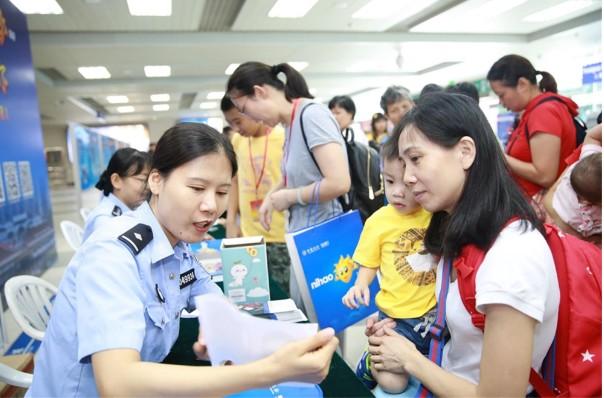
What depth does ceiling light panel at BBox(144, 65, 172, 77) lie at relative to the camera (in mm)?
8837

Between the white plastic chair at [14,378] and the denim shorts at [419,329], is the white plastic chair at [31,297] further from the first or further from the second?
the denim shorts at [419,329]

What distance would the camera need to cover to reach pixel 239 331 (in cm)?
69

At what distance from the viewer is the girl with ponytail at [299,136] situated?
1664 mm

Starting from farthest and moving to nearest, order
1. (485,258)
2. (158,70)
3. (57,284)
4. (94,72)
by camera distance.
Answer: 1. (158,70)
2. (94,72)
3. (57,284)
4. (485,258)

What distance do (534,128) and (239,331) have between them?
1974 millimetres

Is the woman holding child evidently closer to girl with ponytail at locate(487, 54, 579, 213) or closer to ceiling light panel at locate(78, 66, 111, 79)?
girl with ponytail at locate(487, 54, 579, 213)

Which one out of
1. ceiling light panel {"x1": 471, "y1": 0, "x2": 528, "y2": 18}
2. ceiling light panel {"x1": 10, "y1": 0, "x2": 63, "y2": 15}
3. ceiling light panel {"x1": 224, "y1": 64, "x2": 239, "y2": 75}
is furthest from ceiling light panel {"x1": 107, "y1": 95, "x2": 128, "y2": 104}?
ceiling light panel {"x1": 471, "y1": 0, "x2": 528, "y2": 18}

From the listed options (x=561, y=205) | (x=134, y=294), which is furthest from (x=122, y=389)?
(x=561, y=205)

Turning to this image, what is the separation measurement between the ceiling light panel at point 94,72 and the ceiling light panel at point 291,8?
180 inches

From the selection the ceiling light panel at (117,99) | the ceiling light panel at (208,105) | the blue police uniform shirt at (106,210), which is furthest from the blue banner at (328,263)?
the ceiling light panel at (208,105)

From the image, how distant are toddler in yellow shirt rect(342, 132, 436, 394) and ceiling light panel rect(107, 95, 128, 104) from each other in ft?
41.1

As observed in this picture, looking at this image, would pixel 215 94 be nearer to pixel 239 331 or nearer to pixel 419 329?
pixel 419 329

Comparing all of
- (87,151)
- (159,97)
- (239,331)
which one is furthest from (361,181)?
(159,97)

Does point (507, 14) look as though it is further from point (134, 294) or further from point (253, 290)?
point (134, 294)
